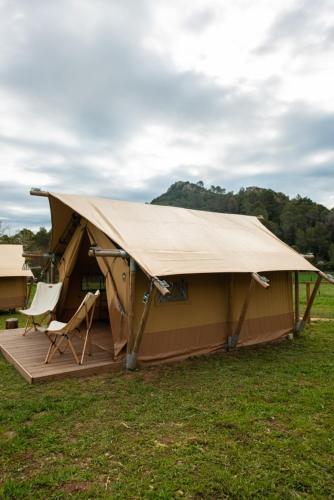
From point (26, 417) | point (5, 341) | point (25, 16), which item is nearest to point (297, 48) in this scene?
point (25, 16)

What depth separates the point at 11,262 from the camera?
11438 mm

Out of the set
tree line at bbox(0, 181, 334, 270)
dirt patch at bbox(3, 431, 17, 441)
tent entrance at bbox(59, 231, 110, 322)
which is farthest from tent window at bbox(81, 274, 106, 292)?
tree line at bbox(0, 181, 334, 270)

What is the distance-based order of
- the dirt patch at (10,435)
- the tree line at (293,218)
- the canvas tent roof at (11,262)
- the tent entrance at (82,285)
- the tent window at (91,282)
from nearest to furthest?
the dirt patch at (10,435)
the tent entrance at (82,285)
the tent window at (91,282)
the canvas tent roof at (11,262)
the tree line at (293,218)

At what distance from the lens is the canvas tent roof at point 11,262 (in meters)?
11.0

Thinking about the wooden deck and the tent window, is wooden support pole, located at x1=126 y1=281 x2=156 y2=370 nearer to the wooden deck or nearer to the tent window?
Answer: the wooden deck

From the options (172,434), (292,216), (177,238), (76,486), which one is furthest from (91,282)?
(292,216)

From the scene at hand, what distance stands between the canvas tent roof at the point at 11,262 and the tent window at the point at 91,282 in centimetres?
369

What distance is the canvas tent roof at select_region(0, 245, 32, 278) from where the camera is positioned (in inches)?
431

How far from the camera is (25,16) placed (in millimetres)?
5598

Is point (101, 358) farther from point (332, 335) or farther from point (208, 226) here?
point (332, 335)

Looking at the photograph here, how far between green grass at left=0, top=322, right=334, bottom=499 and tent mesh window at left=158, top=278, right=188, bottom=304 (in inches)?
41.7

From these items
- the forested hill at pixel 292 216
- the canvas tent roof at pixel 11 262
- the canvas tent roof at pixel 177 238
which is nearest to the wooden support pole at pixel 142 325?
the canvas tent roof at pixel 177 238

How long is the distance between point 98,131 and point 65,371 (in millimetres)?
7482

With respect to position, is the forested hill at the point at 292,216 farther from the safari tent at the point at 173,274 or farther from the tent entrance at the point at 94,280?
the tent entrance at the point at 94,280
